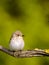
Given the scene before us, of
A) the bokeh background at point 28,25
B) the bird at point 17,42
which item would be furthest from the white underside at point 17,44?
the bokeh background at point 28,25

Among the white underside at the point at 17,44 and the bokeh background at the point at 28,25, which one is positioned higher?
the bokeh background at the point at 28,25

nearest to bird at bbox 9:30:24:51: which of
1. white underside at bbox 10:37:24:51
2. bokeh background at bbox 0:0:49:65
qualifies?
white underside at bbox 10:37:24:51

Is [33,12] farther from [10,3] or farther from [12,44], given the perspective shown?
[12,44]

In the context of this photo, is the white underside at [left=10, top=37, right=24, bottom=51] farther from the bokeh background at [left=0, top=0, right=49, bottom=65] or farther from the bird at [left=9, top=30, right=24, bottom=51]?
the bokeh background at [left=0, top=0, right=49, bottom=65]

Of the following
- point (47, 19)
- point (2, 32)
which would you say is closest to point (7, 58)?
point (2, 32)

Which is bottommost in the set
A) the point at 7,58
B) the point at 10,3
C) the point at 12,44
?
the point at 12,44

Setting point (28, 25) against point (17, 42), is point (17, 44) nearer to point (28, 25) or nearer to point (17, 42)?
point (17, 42)

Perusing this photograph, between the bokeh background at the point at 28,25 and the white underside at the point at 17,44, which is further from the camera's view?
the bokeh background at the point at 28,25

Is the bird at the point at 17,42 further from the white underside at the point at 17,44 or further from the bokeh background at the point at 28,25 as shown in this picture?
the bokeh background at the point at 28,25
